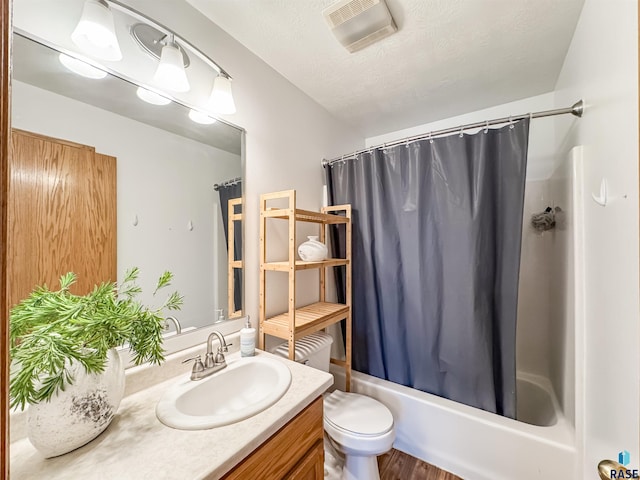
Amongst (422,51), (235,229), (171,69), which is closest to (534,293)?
(422,51)

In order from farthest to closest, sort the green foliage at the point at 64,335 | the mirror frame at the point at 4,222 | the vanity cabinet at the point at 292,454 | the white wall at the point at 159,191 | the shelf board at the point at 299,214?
the shelf board at the point at 299,214, the white wall at the point at 159,191, the vanity cabinet at the point at 292,454, the green foliage at the point at 64,335, the mirror frame at the point at 4,222

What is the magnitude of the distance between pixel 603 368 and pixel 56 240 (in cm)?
184

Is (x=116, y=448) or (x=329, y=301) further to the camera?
(x=329, y=301)

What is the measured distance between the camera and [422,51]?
4.35 ft

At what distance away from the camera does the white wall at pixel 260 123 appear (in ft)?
3.67

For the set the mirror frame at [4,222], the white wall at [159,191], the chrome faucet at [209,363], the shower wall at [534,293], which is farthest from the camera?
the shower wall at [534,293]

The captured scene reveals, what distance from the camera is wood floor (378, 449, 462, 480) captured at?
131 cm

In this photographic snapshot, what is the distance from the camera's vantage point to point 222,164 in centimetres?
119

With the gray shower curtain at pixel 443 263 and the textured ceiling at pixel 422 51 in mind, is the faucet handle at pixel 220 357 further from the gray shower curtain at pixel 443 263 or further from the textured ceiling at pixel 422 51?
the textured ceiling at pixel 422 51

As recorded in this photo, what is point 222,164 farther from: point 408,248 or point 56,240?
point 408,248

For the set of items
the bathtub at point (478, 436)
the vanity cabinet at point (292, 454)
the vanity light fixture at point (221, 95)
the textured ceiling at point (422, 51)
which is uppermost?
the textured ceiling at point (422, 51)

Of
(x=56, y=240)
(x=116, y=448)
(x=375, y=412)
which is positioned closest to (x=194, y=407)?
(x=116, y=448)

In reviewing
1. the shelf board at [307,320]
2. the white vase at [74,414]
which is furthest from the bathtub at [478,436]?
the white vase at [74,414]

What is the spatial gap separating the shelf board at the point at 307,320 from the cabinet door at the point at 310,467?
0.46m
